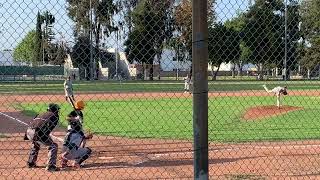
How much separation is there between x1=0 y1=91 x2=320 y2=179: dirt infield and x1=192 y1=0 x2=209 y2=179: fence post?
440 cm

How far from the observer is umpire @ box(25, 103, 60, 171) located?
9.80m

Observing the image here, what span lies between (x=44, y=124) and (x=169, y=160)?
2478mm

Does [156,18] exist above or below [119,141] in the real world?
above

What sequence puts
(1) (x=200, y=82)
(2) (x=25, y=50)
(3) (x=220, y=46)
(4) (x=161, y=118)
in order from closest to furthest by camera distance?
(1) (x=200, y=82)
(3) (x=220, y=46)
(2) (x=25, y=50)
(4) (x=161, y=118)

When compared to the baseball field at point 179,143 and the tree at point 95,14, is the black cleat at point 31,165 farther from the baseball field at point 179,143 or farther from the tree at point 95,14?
the tree at point 95,14

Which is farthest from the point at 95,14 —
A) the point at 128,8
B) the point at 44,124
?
the point at 44,124

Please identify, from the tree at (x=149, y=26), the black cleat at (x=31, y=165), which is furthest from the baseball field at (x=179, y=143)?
the tree at (x=149, y=26)

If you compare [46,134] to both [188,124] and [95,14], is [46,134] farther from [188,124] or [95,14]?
[188,124]

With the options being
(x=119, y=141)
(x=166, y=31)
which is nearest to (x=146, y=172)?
(x=166, y=31)

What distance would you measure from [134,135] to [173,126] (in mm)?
2736

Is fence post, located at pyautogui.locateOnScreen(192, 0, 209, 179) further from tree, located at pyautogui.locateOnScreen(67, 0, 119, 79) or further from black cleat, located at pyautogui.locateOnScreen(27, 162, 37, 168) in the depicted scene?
black cleat, located at pyautogui.locateOnScreen(27, 162, 37, 168)

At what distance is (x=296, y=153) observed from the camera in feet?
37.1

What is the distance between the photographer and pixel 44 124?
9.98 meters

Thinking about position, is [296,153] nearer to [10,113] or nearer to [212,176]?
[212,176]
